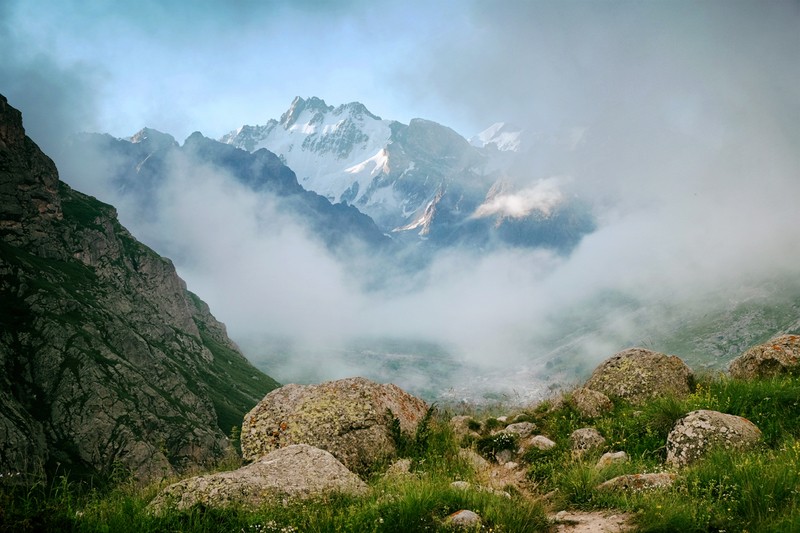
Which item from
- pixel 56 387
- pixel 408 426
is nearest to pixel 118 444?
pixel 56 387

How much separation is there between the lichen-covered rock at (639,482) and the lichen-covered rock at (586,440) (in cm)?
290

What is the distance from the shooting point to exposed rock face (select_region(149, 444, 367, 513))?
24.8ft

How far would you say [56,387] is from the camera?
199500mm

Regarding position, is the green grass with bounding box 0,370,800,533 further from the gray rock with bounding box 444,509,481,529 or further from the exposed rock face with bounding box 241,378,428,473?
the exposed rock face with bounding box 241,378,428,473

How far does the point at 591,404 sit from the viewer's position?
1423 cm

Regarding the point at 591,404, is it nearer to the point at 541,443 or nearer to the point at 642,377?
the point at 642,377

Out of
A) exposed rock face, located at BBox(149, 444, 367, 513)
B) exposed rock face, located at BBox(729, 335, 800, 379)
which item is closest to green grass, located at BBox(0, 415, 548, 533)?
exposed rock face, located at BBox(149, 444, 367, 513)

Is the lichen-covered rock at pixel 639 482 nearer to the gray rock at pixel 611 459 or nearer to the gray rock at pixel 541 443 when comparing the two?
the gray rock at pixel 611 459

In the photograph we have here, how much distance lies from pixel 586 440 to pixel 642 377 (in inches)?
180

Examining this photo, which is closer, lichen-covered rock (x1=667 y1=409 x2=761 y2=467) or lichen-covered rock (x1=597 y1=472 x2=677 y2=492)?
lichen-covered rock (x1=597 y1=472 x2=677 y2=492)

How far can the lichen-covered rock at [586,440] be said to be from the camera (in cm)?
1135

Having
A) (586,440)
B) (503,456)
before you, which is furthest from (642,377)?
(503,456)

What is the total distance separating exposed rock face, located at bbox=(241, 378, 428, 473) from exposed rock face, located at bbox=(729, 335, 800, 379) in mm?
10587

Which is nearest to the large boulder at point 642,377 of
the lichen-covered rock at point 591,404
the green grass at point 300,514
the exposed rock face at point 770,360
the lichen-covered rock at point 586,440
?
the lichen-covered rock at point 591,404
